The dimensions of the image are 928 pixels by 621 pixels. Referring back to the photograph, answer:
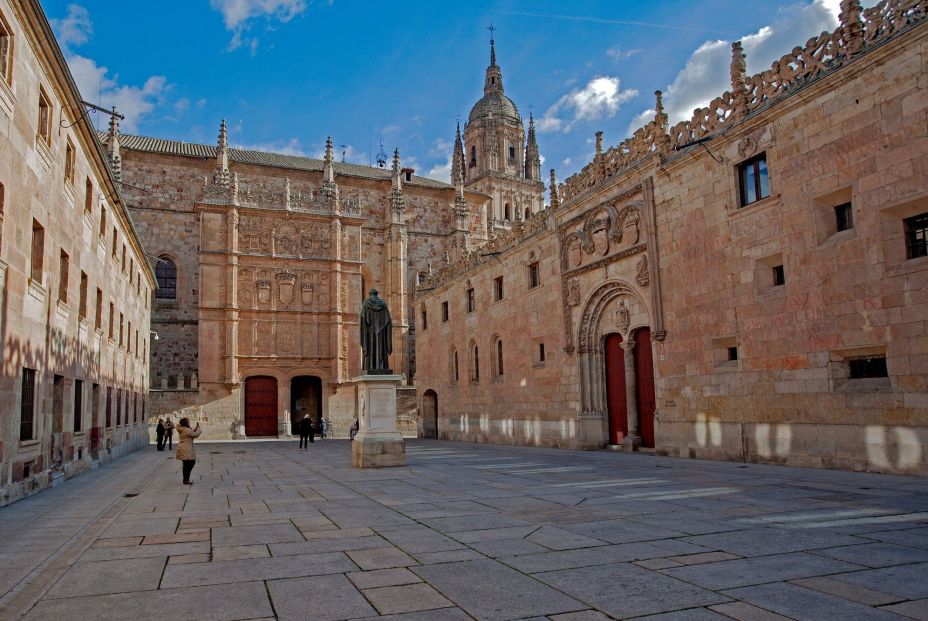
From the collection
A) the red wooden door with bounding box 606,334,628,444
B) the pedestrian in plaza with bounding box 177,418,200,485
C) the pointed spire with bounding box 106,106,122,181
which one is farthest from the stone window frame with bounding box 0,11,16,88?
the pointed spire with bounding box 106,106,122,181

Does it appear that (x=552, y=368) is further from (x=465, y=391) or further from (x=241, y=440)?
(x=241, y=440)

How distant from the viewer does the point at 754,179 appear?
47.7ft

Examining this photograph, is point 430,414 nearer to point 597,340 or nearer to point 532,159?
point 597,340

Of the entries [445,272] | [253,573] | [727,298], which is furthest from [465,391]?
[253,573]

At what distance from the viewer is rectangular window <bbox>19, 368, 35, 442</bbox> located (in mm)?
11680

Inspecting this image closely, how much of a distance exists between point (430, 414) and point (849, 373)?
2274 centimetres

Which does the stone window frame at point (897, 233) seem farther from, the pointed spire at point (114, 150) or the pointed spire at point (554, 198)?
the pointed spire at point (114, 150)

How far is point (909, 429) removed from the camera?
1081cm

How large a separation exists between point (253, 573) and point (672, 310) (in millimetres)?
13178

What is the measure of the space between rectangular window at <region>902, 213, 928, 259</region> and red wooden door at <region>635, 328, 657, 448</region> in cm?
732

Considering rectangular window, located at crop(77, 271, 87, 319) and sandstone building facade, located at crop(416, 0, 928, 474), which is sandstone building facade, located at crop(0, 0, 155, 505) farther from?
sandstone building facade, located at crop(416, 0, 928, 474)

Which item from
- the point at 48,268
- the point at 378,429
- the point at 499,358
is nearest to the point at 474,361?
the point at 499,358

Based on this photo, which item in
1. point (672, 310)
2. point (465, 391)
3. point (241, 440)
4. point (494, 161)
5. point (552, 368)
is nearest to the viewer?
point (672, 310)

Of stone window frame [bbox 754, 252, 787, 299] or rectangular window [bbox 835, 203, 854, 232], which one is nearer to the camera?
rectangular window [bbox 835, 203, 854, 232]
